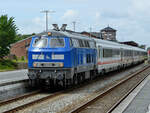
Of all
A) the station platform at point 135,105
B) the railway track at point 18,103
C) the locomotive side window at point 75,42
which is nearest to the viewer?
the station platform at point 135,105

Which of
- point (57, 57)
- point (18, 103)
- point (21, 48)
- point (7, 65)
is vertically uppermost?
point (21, 48)

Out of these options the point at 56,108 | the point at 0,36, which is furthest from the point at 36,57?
the point at 0,36

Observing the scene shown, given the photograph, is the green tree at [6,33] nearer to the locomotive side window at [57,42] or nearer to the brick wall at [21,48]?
the locomotive side window at [57,42]

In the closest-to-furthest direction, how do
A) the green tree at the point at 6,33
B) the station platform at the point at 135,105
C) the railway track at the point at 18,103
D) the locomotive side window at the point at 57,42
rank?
the station platform at the point at 135,105
the railway track at the point at 18,103
the locomotive side window at the point at 57,42
the green tree at the point at 6,33

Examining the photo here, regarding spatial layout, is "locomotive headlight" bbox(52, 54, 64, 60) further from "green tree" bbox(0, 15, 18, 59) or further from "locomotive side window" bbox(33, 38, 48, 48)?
"green tree" bbox(0, 15, 18, 59)

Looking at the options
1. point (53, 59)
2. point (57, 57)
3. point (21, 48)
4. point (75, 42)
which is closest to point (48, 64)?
point (53, 59)

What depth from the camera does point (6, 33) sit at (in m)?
41.2

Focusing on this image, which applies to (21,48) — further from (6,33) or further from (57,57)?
(57,57)

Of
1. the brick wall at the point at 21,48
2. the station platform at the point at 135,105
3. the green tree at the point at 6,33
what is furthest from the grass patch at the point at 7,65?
the brick wall at the point at 21,48

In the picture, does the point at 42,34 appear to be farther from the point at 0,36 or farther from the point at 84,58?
the point at 0,36

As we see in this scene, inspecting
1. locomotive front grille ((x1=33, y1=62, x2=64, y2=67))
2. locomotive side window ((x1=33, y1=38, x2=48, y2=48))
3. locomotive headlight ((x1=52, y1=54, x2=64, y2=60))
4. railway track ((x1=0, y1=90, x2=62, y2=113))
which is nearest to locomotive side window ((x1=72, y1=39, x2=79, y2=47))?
locomotive headlight ((x1=52, y1=54, x2=64, y2=60))

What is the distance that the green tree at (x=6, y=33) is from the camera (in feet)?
135

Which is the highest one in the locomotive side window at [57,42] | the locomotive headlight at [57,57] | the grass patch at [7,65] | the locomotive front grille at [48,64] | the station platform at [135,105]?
the locomotive side window at [57,42]

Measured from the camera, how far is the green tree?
41.3 m
